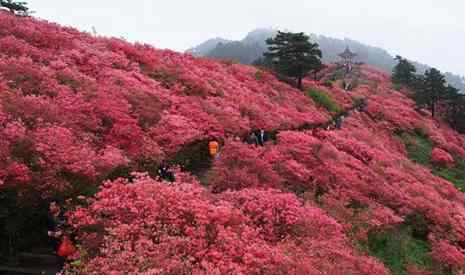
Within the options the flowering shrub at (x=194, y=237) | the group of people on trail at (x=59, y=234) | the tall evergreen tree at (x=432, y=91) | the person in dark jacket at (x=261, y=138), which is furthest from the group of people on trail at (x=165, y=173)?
the tall evergreen tree at (x=432, y=91)

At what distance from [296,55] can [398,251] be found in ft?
93.4

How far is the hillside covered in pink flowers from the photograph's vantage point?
10.2 metres

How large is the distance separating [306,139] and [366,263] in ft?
37.0

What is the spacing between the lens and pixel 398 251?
17516mm

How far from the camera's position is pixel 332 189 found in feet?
65.2

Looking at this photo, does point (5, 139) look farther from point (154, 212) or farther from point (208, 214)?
point (208, 214)

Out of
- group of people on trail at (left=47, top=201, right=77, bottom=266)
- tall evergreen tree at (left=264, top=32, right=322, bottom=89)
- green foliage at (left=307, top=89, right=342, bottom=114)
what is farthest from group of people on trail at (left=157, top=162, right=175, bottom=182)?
tall evergreen tree at (left=264, top=32, right=322, bottom=89)

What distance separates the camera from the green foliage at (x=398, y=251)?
55.1 feet

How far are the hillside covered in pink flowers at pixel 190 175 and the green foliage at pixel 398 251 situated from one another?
69 mm

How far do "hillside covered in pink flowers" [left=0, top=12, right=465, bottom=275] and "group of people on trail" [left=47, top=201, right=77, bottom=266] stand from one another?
34cm

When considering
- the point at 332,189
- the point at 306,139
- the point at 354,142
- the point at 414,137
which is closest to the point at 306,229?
the point at 332,189

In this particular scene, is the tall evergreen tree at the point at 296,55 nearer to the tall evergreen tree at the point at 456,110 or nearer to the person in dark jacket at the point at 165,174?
the tall evergreen tree at the point at 456,110

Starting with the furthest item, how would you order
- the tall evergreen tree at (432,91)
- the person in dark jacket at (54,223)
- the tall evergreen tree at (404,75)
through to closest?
the tall evergreen tree at (404,75) < the tall evergreen tree at (432,91) < the person in dark jacket at (54,223)

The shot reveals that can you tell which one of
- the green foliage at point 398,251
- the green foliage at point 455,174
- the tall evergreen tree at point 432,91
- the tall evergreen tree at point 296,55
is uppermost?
the tall evergreen tree at point 296,55
